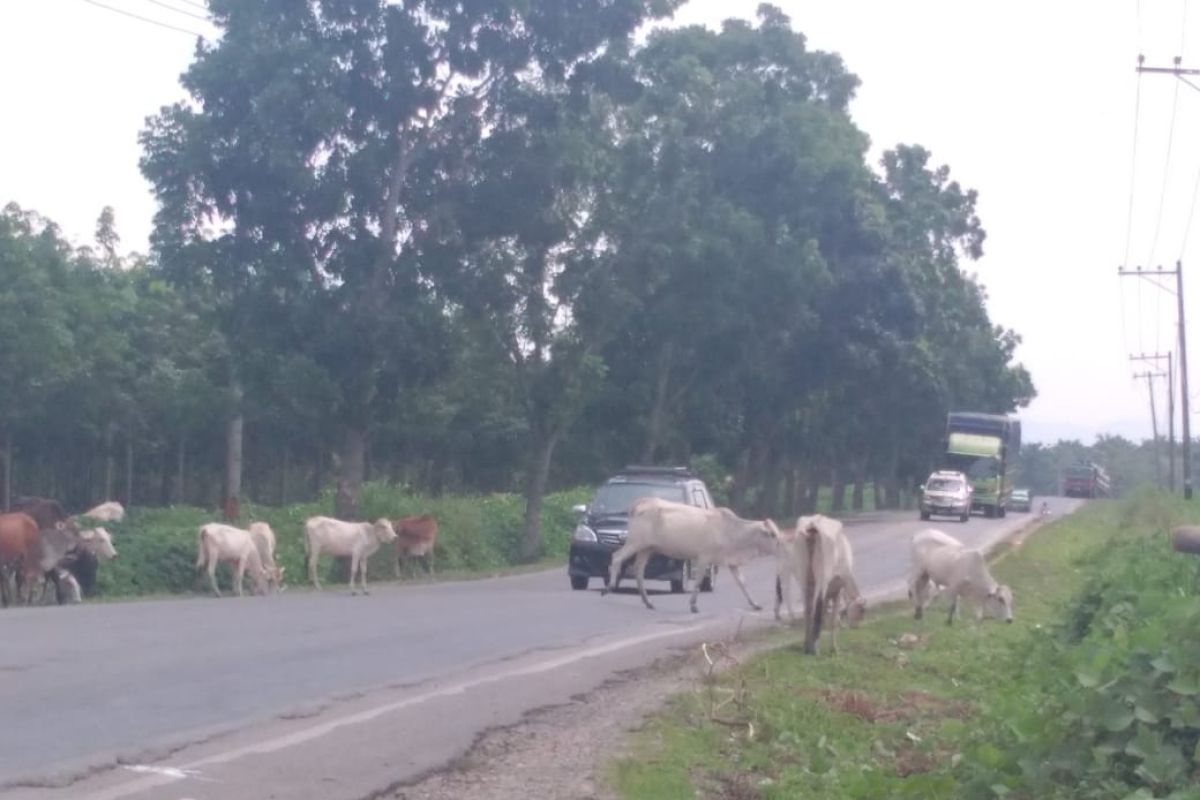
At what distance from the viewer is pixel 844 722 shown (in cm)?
1319

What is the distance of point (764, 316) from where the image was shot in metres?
50.9

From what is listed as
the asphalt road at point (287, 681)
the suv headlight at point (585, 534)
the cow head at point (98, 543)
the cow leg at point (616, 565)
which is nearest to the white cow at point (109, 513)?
the cow head at point (98, 543)

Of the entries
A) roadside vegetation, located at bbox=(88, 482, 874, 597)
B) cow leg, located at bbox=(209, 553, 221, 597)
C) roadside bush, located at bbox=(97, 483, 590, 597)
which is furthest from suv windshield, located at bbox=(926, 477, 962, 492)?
cow leg, located at bbox=(209, 553, 221, 597)

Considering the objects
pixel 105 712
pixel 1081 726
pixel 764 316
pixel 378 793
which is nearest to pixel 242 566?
pixel 105 712

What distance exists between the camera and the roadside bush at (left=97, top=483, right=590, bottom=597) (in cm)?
2906

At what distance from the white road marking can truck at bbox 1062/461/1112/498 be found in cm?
10246

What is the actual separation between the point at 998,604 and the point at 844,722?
10.6m

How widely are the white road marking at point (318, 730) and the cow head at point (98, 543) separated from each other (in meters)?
11.3

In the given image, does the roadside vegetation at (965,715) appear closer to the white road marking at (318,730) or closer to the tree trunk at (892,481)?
the white road marking at (318,730)

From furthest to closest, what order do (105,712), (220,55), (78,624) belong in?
(220,55) → (78,624) → (105,712)

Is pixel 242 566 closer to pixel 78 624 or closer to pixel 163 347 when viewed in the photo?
pixel 78 624

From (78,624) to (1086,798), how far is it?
13.1 m

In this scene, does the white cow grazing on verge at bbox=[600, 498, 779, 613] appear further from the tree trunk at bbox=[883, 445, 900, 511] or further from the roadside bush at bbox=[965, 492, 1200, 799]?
the tree trunk at bbox=[883, 445, 900, 511]

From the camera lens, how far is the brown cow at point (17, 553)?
24000 millimetres
